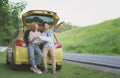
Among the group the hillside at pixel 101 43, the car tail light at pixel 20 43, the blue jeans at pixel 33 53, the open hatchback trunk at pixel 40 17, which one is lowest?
the hillside at pixel 101 43

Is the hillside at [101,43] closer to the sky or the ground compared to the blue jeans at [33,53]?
closer to the ground

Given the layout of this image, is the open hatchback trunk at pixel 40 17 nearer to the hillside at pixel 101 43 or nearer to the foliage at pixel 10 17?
the foliage at pixel 10 17

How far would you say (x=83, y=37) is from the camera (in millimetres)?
66125

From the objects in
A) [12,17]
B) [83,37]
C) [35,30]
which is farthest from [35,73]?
[83,37]

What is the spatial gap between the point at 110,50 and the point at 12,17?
1629 centimetres

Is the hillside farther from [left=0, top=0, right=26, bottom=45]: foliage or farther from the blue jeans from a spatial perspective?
the blue jeans

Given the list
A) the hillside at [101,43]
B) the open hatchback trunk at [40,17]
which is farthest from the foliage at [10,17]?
the hillside at [101,43]

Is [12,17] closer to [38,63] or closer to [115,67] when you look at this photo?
[115,67]

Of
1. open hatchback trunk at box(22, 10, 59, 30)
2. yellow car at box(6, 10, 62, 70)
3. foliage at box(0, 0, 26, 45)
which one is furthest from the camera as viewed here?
foliage at box(0, 0, 26, 45)

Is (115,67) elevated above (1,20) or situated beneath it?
situated beneath

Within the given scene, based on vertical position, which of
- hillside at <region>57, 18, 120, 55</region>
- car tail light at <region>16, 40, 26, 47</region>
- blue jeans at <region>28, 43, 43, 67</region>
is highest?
car tail light at <region>16, 40, 26, 47</region>

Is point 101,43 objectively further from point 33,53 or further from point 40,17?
point 33,53

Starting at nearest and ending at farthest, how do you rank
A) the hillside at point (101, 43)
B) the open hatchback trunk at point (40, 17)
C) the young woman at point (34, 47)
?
the young woman at point (34, 47), the open hatchback trunk at point (40, 17), the hillside at point (101, 43)

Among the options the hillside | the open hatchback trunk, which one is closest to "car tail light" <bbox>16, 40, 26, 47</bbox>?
the open hatchback trunk
